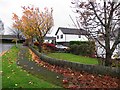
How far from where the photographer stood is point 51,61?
63.9 feet

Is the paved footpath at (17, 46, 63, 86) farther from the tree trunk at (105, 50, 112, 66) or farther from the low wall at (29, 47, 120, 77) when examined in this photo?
the tree trunk at (105, 50, 112, 66)

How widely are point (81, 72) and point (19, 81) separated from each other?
16.8 ft

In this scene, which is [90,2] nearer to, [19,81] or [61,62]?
[61,62]

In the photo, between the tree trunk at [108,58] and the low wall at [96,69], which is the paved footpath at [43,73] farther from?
the tree trunk at [108,58]

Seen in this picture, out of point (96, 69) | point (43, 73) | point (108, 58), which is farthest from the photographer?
point (108, 58)

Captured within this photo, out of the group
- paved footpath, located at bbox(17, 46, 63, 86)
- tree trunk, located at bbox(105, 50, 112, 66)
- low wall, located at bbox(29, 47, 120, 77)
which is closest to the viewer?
paved footpath, located at bbox(17, 46, 63, 86)

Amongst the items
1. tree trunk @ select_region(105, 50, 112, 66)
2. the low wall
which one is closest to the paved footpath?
the low wall

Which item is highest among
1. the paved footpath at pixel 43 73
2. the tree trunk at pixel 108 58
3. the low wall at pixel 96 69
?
the tree trunk at pixel 108 58

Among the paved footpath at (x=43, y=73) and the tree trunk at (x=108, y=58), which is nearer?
the paved footpath at (x=43, y=73)

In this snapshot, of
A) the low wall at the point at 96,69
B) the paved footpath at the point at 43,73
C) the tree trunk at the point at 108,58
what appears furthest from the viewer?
the tree trunk at the point at 108,58

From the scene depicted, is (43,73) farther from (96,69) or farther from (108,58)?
(108,58)

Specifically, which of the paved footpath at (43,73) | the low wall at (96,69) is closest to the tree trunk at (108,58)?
the low wall at (96,69)

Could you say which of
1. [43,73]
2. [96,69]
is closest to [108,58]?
[96,69]

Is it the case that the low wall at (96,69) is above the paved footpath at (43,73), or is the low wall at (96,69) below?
above
